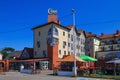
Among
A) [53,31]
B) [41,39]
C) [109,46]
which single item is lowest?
[109,46]

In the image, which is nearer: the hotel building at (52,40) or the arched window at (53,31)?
the hotel building at (52,40)

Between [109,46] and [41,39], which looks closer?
[41,39]

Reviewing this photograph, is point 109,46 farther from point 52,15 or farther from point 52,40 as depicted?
point 52,40

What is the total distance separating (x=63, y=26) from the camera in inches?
2660

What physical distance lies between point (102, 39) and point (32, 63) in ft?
131

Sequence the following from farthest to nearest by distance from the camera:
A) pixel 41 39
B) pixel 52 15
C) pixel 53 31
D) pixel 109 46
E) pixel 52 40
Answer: pixel 109 46
pixel 52 15
pixel 41 39
pixel 53 31
pixel 52 40

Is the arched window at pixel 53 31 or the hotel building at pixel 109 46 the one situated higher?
the arched window at pixel 53 31

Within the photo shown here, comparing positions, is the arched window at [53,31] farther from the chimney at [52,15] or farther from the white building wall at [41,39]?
the chimney at [52,15]

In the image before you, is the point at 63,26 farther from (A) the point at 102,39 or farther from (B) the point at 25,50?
(A) the point at 102,39

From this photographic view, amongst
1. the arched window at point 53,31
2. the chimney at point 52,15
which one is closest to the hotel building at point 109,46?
the chimney at point 52,15

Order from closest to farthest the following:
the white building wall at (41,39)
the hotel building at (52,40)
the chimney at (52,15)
A: 1. the hotel building at (52,40)
2. the white building wall at (41,39)
3. the chimney at (52,15)

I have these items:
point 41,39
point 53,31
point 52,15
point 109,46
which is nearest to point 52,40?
point 53,31

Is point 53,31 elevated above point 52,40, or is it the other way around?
point 53,31

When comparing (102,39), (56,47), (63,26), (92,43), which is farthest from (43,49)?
(102,39)
